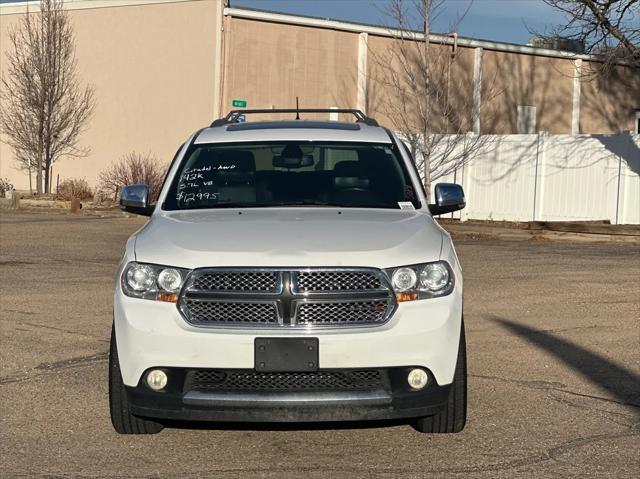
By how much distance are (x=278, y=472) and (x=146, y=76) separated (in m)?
29.7

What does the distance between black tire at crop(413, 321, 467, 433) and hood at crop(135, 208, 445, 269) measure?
60 cm

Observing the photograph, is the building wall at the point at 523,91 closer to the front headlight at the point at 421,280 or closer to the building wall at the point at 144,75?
the building wall at the point at 144,75

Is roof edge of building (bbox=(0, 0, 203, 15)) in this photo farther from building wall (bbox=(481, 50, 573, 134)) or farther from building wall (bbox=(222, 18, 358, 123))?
building wall (bbox=(481, 50, 573, 134))

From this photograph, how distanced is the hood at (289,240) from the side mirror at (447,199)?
0.85 m

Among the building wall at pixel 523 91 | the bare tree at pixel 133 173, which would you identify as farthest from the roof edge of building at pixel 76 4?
the building wall at pixel 523 91

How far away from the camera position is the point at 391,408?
19.5 feet

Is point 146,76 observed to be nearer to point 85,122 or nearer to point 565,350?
point 85,122

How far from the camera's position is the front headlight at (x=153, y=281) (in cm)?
602

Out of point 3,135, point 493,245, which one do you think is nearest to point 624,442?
point 493,245

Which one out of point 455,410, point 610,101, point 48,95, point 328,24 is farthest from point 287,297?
point 610,101

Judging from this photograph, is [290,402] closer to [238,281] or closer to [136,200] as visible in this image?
[238,281]

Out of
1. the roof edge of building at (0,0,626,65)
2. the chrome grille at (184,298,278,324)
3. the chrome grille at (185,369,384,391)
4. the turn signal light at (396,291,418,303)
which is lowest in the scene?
the chrome grille at (185,369,384,391)

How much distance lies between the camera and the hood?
19.6ft

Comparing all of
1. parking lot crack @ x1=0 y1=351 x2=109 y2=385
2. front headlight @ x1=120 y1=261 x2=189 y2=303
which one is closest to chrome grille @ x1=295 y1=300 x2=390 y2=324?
front headlight @ x1=120 y1=261 x2=189 y2=303
